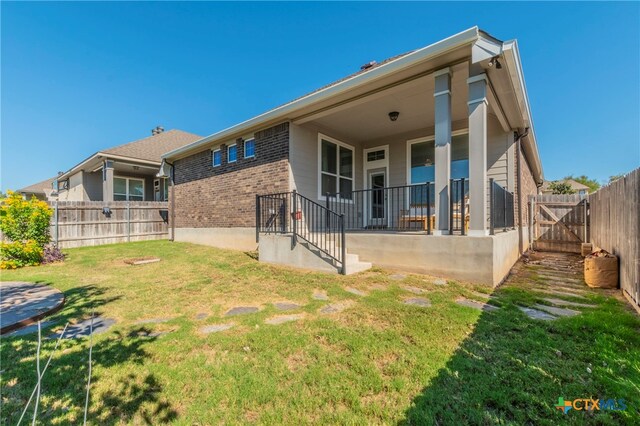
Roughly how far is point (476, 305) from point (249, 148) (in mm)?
7165

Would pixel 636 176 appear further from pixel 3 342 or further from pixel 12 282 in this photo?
pixel 12 282

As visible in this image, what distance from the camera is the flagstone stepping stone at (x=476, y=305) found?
354 cm

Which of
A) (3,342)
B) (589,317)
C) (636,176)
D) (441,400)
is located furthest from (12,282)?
(636,176)

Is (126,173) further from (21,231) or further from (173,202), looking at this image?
(21,231)

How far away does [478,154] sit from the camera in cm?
477

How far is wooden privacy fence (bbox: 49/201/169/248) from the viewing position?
32.9ft

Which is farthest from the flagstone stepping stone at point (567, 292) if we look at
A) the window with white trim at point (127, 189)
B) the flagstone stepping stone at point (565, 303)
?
the window with white trim at point (127, 189)

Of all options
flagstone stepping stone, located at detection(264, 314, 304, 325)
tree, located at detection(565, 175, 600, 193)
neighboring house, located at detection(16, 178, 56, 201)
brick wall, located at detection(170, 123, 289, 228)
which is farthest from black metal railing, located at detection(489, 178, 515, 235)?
tree, located at detection(565, 175, 600, 193)

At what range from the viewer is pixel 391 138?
29.0ft

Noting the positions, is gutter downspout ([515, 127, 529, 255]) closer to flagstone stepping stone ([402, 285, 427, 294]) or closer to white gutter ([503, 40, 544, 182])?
white gutter ([503, 40, 544, 182])

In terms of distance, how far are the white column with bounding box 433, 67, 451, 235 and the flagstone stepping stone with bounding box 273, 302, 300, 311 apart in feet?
9.67

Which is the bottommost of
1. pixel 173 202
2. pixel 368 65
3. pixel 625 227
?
pixel 625 227

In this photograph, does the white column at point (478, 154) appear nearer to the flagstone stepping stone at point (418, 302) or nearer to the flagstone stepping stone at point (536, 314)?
the flagstone stepping stone at point (536, 314)

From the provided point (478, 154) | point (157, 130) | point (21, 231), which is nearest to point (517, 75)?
point (478, 154)
